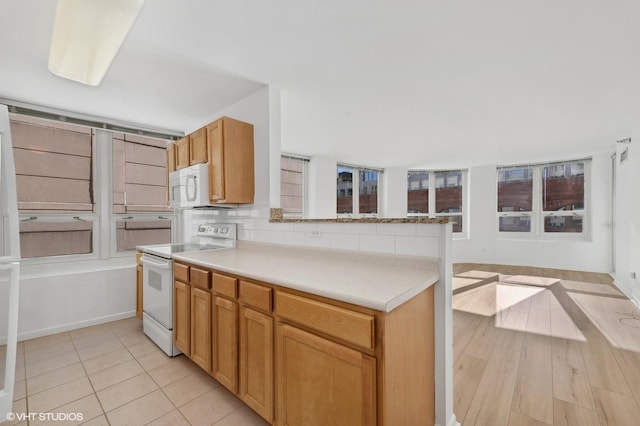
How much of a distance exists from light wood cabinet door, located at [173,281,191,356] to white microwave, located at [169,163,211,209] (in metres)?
0.81

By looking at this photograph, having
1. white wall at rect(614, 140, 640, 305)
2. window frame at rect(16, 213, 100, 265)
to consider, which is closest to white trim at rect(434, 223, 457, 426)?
window frame at rect(16, 213, 100, 265)

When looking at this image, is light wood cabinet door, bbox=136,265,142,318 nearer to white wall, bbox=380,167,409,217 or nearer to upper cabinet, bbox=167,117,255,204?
upper cabinet, bbox=167,117,255,204

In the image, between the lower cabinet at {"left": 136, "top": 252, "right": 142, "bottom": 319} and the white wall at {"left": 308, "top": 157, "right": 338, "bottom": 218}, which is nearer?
the lower cabinet at {"left": 136, "top": 252, "right": 142, "bottom": 319}

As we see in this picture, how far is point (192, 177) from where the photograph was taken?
8.98 ft

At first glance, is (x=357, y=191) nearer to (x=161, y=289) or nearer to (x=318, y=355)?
(x=161, y=289)

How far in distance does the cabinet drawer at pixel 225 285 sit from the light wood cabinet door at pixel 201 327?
13cm

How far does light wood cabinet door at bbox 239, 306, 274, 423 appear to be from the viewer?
151cm

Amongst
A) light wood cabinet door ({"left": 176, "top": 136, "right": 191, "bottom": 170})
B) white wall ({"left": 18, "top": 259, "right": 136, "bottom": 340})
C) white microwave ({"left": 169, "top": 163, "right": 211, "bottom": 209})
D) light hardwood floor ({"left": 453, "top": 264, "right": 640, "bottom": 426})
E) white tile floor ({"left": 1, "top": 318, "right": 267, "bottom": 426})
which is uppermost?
light wood cabinet door ({"left": 176, "top": 136, "right": 191, "bottom": 170})

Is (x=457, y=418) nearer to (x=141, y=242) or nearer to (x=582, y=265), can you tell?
(x=141, y=242)

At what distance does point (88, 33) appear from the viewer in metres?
1.63

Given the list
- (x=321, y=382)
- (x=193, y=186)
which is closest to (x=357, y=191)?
(x=193, y=186)

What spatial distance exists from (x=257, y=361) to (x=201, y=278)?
754 mm

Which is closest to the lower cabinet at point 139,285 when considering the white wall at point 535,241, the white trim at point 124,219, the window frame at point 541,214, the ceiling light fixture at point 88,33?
the white trim at point 124,219

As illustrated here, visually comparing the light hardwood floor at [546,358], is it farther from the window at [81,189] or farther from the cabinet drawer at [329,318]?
the window at [81,189]
